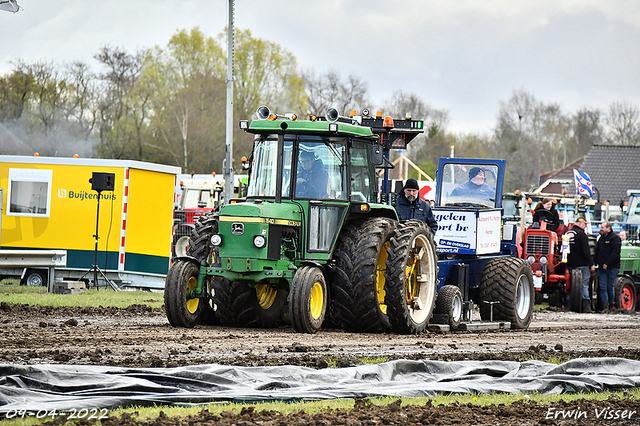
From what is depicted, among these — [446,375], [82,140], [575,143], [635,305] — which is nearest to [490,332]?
[446,375]

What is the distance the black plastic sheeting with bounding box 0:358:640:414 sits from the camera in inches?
222

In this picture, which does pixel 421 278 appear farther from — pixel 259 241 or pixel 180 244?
pixel 180 244

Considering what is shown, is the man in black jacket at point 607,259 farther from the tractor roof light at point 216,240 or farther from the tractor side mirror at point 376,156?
the tractor roof light at point 216,240

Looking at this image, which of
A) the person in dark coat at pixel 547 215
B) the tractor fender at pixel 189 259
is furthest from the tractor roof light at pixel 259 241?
the person in dark coat at pixel 547 215

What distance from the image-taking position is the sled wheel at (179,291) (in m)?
10.4

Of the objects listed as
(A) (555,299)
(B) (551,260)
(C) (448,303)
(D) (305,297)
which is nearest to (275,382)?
(D) (305,297)

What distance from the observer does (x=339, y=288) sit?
10.8m

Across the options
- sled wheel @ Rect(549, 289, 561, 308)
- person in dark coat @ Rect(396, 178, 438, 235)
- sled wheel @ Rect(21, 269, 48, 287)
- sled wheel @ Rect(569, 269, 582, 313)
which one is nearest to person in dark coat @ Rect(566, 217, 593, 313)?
sled wheel @ Rect(569, 269, 582, 313)

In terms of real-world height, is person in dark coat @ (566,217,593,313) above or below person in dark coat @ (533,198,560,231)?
below

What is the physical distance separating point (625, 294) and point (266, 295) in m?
13.5

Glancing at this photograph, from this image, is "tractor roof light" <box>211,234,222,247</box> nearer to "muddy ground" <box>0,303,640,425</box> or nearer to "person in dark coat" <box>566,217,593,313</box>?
"muddy ground" <box>0,303,640,425</box>

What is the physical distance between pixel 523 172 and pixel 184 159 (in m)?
37.8

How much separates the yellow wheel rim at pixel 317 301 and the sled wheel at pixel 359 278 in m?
0.35

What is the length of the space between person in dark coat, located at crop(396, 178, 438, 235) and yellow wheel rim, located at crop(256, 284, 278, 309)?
8.32ft
